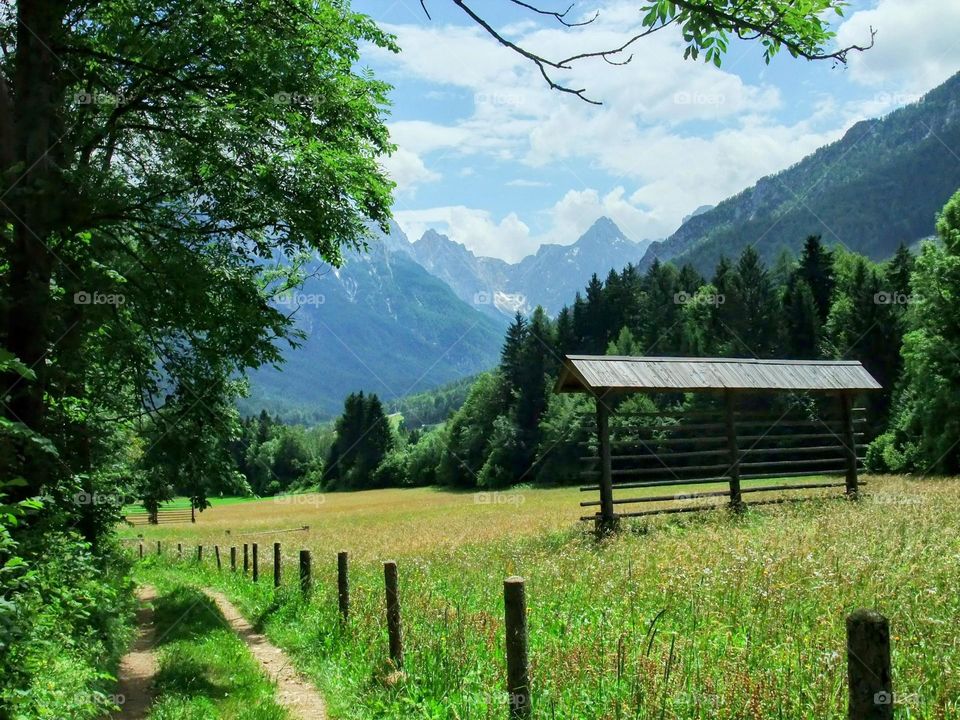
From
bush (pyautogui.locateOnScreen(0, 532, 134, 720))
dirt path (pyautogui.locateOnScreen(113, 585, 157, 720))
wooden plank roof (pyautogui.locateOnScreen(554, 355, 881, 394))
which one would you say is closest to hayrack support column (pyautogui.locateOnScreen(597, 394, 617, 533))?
wooden plank roof (pyautogui.locateOnScreen(554, 355, 881, 394))

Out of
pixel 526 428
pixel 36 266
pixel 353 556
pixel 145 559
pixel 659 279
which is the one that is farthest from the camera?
pixel 659 279

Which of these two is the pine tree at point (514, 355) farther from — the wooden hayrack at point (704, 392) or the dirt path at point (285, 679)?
the dirt path at point (285, 679)

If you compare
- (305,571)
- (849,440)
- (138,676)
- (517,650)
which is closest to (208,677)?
(138,676)

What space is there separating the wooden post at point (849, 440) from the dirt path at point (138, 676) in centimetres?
1625

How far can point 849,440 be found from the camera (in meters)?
19.2

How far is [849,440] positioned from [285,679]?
16.1 m

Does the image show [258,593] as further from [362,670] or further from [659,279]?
[659,279]

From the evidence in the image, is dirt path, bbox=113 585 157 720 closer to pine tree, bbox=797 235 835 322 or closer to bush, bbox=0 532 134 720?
bush, bbox=0 532 134 720

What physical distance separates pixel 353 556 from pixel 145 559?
13978 mm

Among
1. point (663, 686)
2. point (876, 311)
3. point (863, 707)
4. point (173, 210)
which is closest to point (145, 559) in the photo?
point (173, 210)

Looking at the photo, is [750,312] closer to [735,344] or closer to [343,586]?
[735,344]

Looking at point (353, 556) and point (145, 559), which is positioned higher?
point (353, 556)

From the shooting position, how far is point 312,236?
9.37 metres

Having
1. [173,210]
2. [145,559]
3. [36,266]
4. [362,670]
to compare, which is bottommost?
[145,559]
